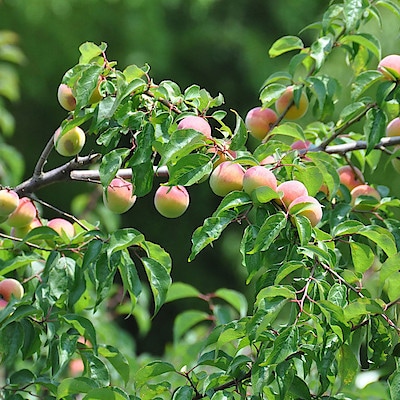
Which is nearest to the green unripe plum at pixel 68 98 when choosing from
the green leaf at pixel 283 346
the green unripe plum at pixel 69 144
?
the green unripe plum at pixel 69 144

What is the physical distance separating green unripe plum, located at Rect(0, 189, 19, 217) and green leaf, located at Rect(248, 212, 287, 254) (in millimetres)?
288

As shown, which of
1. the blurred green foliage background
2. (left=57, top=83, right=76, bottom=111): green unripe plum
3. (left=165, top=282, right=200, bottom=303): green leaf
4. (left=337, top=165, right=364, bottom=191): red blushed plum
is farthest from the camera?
the blurred green foliage background

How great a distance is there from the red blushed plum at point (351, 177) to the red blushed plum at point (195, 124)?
0.83 feet

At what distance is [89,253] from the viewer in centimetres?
71

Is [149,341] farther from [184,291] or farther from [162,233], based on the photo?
[184,291]

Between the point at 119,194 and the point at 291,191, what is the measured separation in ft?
0.60

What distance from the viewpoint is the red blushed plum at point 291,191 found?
2.11ft

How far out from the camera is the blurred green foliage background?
126 inches

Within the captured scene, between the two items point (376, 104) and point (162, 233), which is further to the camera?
point (162, 233)

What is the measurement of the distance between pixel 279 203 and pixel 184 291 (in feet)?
1.48

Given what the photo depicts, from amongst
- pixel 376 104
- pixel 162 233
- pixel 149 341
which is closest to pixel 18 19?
pixel 162 233

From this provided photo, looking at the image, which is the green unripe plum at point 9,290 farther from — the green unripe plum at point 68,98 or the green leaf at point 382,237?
the green leaf at point 382,237

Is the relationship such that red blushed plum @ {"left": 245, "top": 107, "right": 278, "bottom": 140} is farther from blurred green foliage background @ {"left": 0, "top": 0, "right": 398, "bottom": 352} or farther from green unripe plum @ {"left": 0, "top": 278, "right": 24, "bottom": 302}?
blurred green foliage background @ {"left": 0, "top": 0, "right": 398, "bottom": 352}

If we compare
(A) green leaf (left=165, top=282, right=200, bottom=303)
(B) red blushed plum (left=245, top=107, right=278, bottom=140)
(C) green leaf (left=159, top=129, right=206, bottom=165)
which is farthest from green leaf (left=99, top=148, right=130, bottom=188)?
(A) green leaf (left=165, top=282, right=200, bottom=303)
